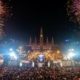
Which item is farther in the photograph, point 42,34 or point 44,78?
point 42,34

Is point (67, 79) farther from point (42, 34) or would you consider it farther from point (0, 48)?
point (42, 34)

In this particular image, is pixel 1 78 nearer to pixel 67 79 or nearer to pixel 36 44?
pixel 67 79

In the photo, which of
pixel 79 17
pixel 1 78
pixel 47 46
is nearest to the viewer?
pixel 79 17

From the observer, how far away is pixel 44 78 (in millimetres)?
31297

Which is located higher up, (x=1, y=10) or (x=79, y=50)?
(x=79, y=50)

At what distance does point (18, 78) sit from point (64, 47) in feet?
361

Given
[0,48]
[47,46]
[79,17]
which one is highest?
[47,46]

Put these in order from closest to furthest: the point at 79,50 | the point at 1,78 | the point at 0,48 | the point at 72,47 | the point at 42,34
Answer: the point at 1,78 < the point at 0,48 < the point at 79,50 < the point at 72,47 < the point at 42,34

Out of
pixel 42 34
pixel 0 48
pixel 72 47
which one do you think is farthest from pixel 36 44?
pixel 0 48

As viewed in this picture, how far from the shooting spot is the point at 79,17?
27516mm

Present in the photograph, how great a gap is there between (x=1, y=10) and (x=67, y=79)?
949 centimetres

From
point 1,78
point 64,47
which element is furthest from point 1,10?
point 64,47

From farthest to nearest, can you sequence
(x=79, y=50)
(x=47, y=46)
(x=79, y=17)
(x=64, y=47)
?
(x=47, y=46), (x=64, y=47), (x=79, y=50), (x=79, y=17)

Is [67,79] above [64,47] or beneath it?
beneath
